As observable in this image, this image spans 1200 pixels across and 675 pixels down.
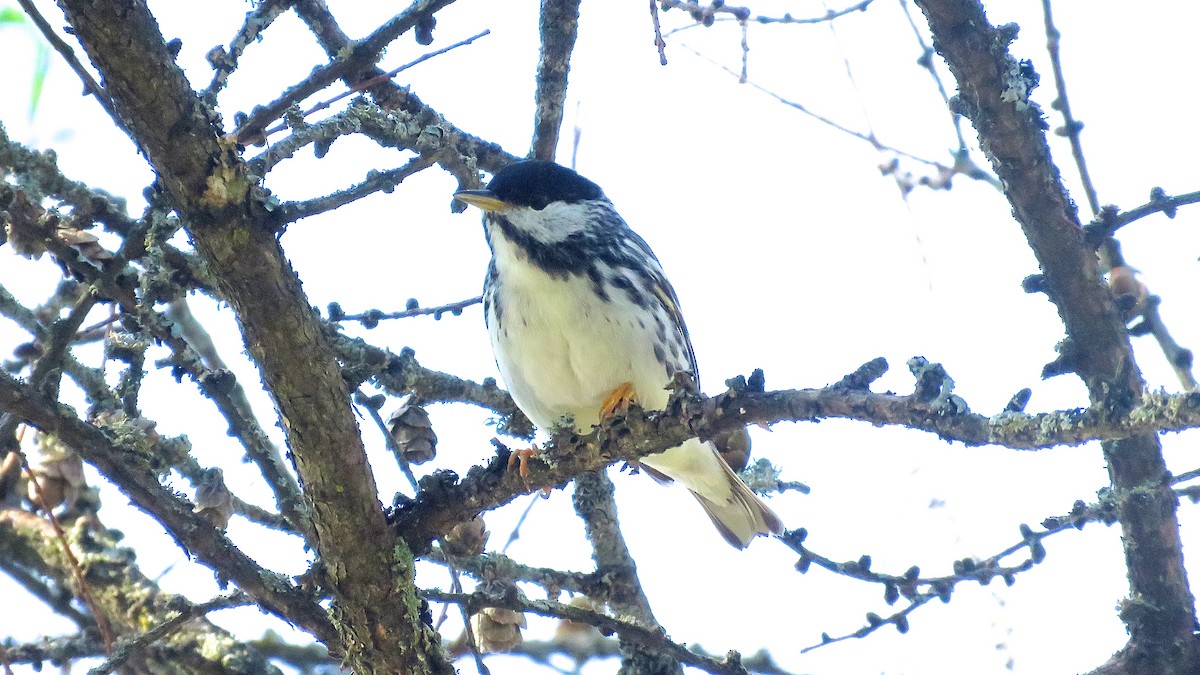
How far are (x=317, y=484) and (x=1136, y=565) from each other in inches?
84.1

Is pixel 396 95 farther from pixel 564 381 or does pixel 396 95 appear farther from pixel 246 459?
pixel 246 459

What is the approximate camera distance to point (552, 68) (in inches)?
171

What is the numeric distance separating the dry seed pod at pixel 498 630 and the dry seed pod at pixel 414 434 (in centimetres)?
55

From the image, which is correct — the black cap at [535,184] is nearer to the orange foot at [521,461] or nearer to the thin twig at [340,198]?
the orange foot at [521,461]

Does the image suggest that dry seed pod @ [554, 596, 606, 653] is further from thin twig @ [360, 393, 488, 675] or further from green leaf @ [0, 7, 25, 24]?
green leaf @ [0, 7, 25, 24]

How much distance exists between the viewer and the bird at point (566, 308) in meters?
4.05

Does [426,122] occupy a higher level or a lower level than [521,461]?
higher

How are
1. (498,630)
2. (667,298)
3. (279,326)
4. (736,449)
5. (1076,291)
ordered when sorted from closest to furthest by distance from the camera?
(279,326) < (1076,291) < (498,630) < (667,298) < (736,449)

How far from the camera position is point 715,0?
3.74 m

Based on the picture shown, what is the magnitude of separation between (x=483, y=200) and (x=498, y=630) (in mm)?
1386

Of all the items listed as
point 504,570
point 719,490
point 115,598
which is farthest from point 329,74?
point 719,490

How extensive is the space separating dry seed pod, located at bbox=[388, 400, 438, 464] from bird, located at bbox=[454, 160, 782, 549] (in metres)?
0.49

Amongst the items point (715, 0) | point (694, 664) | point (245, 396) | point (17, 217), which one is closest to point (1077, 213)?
point (715, 0)

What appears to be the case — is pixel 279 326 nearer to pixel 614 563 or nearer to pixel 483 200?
pixel 483 200
